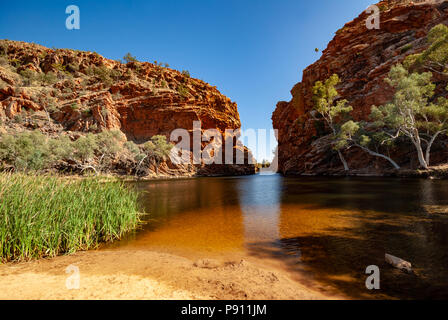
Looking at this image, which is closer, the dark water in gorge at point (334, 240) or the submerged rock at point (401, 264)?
the dark water in gorge at point (334, 240)

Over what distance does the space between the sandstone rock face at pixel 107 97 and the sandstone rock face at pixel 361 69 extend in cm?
2137

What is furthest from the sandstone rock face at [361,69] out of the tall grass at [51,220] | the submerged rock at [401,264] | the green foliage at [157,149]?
the tall grass at [51,220]

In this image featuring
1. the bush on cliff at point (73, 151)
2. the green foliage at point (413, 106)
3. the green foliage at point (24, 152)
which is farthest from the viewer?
the bush on cliff at point (73, 151)

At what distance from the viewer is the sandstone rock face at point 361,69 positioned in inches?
1342

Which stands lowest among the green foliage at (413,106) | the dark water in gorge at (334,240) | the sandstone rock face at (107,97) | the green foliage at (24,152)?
the dark water in gorge at (334,240)

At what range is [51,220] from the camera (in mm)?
5023

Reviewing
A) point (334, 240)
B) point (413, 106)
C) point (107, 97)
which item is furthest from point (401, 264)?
point (107, 97)

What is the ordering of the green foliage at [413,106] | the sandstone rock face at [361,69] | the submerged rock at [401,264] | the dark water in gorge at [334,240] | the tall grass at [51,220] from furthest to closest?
the sandstone rock face at [361,69]
the green foliage at [413,106]
the tall grass at [51,220]
the submerged rock at [401,264]
the dark water in gorge at [334,240]

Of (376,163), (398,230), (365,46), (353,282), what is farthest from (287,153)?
(353,282)

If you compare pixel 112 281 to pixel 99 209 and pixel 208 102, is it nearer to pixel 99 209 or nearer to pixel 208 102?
pixel 99 209

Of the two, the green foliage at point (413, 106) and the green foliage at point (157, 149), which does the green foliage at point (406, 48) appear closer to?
the green foliage at point (413, 106)

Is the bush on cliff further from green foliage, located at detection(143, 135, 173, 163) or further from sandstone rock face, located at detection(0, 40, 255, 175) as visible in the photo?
sandstone rock face, located at detection(0, 40, 255, 175)

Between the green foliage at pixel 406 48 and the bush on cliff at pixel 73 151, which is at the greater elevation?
the green foliage at pixel 406 48

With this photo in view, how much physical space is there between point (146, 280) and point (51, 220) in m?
3.51
